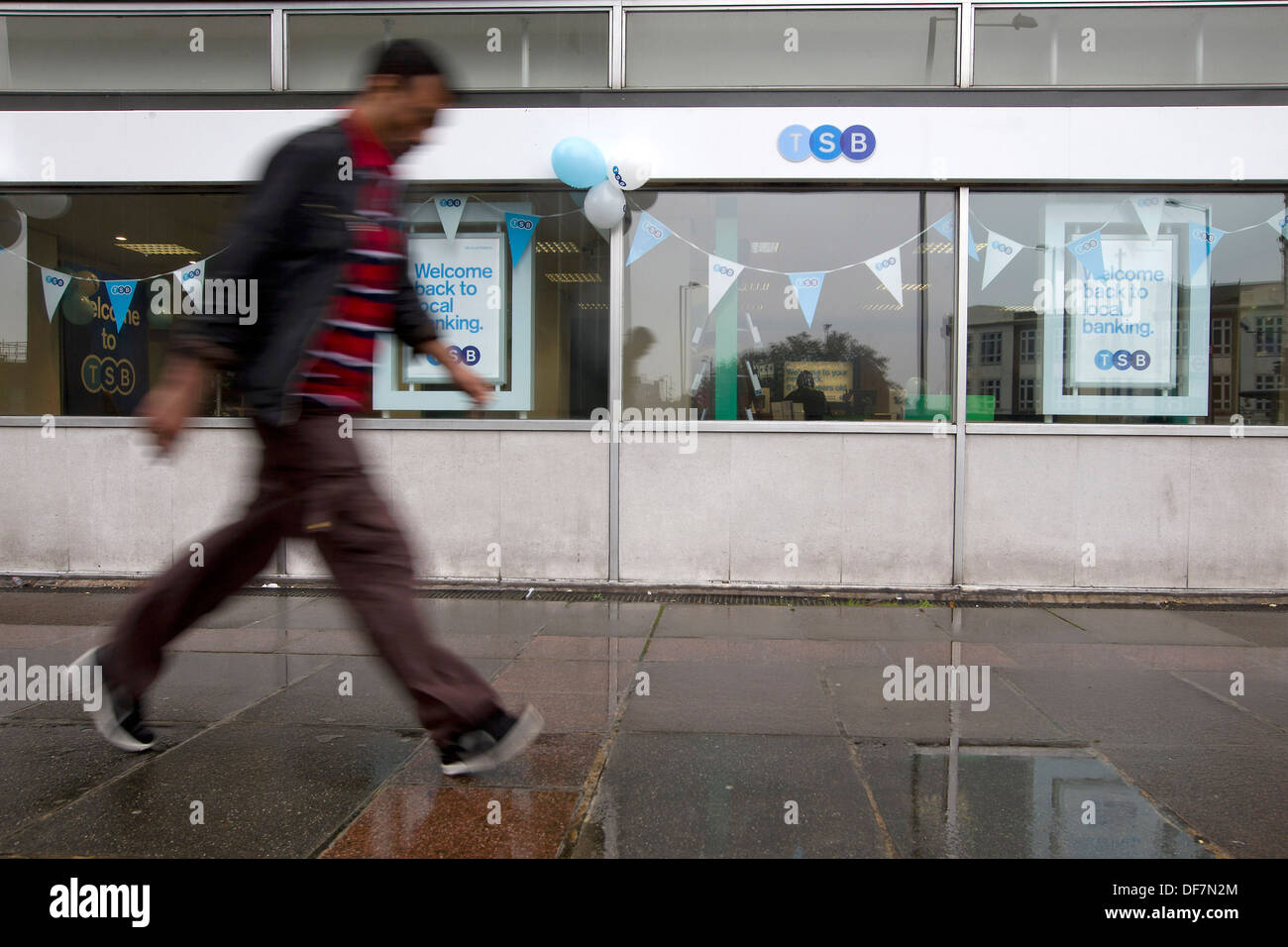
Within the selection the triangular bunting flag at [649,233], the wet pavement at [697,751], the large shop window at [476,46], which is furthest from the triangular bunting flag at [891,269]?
the wet pavement at [697,751]

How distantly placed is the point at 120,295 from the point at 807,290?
207 inches

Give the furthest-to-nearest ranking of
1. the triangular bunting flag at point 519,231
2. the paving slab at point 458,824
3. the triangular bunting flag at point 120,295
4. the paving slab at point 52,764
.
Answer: the triangular bunting flag at point 120,295, the triangular bunting flag at point 519,231, the paving slab at point 52,764, the paving slab at point 458,824

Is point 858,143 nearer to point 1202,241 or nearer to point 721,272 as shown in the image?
point 721,272

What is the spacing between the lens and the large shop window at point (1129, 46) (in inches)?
238

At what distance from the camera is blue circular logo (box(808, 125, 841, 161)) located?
607 cm

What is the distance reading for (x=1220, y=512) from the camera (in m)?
6.14

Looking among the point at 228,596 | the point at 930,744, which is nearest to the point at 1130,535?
the point at 930,744

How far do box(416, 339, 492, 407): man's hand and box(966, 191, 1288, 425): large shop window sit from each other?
445cm

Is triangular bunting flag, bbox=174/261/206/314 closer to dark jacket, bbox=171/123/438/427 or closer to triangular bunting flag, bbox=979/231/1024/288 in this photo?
dark jacket, bbox=171/123/438/427

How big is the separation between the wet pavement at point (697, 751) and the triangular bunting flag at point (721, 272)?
2.67 m

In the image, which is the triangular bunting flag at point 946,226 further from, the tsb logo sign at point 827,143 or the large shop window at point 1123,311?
the tsb logo sign at point 827,143
